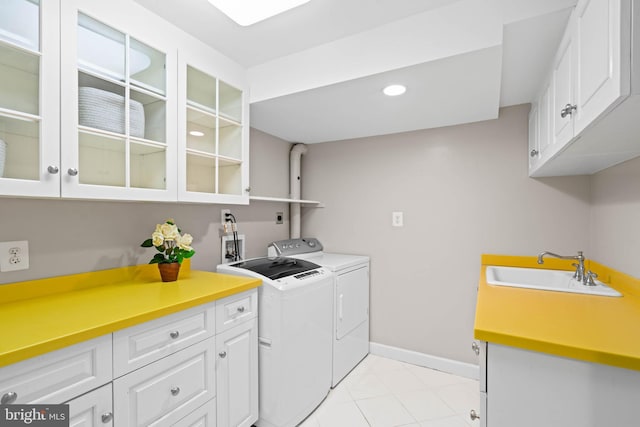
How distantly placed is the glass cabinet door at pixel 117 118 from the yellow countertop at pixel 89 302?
17.8 inches

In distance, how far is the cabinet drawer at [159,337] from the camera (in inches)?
41.6

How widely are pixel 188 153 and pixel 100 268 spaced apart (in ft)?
2.45

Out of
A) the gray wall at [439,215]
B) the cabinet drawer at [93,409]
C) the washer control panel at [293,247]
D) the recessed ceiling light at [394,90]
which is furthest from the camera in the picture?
the washer control panel at [293,247]

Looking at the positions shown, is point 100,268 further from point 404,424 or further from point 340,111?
point 404,424

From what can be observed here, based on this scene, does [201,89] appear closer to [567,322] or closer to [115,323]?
Result: [115,323]

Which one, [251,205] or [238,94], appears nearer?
[238,94]

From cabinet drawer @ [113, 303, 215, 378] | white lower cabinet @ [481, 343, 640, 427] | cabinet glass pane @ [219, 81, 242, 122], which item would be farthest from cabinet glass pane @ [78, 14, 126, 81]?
white lower cabinet @ [481, 343, 640, 427]

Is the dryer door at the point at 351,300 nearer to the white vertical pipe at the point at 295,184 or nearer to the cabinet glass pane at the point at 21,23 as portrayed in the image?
the white vertical pipe at the point at 295,184

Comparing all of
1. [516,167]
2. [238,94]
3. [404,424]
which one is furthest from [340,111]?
[404,424]

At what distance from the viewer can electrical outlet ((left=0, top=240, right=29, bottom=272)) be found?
1231mm

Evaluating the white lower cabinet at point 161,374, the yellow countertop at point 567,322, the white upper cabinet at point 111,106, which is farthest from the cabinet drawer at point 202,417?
the yellow countertop at point 567,322

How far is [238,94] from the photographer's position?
1.96 meters

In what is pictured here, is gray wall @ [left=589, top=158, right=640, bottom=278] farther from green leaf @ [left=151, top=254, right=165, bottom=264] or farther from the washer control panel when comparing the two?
green leaf @ [left=151, top=254, right=165, bottom=264]

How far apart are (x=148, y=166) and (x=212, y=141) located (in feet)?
1.39
